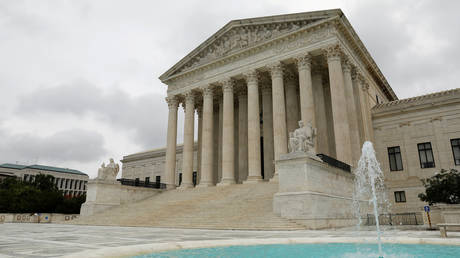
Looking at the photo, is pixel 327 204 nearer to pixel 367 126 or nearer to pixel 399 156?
pixel 367 126

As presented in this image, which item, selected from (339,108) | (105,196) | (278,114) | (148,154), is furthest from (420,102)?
(148,154)

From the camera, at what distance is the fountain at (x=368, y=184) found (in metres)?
24.0

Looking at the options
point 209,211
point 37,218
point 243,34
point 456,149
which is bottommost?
point 37,218

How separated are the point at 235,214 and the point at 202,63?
2163cm

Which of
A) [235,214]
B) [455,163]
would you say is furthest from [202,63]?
[455,163]

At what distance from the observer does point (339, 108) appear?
26.3 metres

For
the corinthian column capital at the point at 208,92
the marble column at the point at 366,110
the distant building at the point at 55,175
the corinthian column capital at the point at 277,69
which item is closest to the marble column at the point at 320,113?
the marble column at the point at 366,110

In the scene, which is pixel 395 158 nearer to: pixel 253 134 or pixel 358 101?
pixel 358 101

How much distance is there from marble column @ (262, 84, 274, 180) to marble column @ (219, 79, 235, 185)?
4.31 meters

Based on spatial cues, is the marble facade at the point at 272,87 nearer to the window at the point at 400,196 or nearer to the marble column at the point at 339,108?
the marble column at the point at 339,108

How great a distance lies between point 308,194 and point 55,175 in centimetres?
10785

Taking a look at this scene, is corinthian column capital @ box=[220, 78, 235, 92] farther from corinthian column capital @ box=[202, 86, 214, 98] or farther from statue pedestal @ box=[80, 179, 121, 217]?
statue pedestal @ box=[80, 179, 121, 217]

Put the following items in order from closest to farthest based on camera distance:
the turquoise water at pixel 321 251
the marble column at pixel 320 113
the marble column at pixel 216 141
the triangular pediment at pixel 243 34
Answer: the turquoise water at pixel 321 251 < the triangular pediment at pixel 243 34 < the marble column at pixel 320 113 < the marble column at pixel 216 141

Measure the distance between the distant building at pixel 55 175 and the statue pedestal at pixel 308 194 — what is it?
96900 millimetres
